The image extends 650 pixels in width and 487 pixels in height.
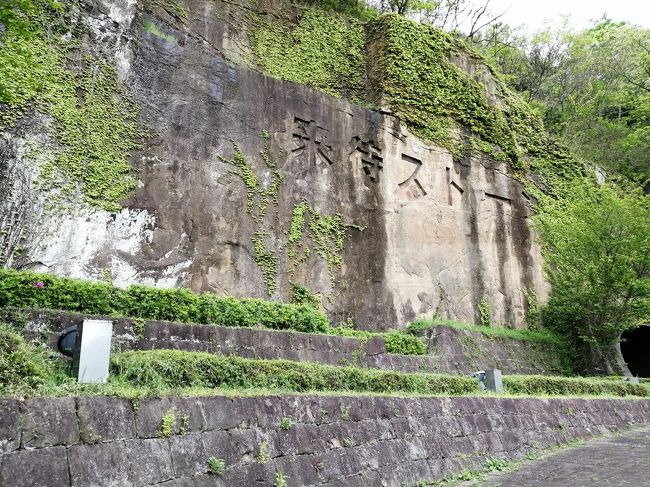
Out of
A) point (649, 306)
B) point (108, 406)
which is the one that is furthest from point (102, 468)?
point (649, 306)

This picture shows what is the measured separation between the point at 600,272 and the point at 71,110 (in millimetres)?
13585

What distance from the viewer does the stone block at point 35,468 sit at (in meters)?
2.91

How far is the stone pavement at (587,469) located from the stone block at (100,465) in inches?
150

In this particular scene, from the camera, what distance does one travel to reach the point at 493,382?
8711 millimetres

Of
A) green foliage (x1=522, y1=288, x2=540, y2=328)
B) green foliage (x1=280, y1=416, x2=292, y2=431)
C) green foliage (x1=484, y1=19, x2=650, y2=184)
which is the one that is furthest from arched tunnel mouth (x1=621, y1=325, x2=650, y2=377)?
green foliage (x1=280, y1=416, x2=292, y2=431)

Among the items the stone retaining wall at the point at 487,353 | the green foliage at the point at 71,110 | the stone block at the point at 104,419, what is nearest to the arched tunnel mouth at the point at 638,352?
the stone retaining wall at the point at 487,353

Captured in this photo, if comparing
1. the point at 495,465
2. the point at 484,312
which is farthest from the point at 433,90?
the point at 495,465

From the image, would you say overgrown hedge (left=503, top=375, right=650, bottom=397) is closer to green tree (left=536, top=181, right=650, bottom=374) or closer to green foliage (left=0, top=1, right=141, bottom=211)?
green tree (left=536, top=181, right=650, bottom=374)

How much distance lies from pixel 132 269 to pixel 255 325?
2.58 metres

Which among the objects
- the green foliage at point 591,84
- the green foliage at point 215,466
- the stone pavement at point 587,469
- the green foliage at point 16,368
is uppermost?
the green foliage at point 591,84

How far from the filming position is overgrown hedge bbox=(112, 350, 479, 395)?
15.0ft

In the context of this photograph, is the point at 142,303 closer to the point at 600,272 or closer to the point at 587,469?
the point at 587,469

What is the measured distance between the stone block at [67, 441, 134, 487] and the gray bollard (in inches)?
261

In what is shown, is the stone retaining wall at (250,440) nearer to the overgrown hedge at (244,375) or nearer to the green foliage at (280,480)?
the green foliage at (280,480)
